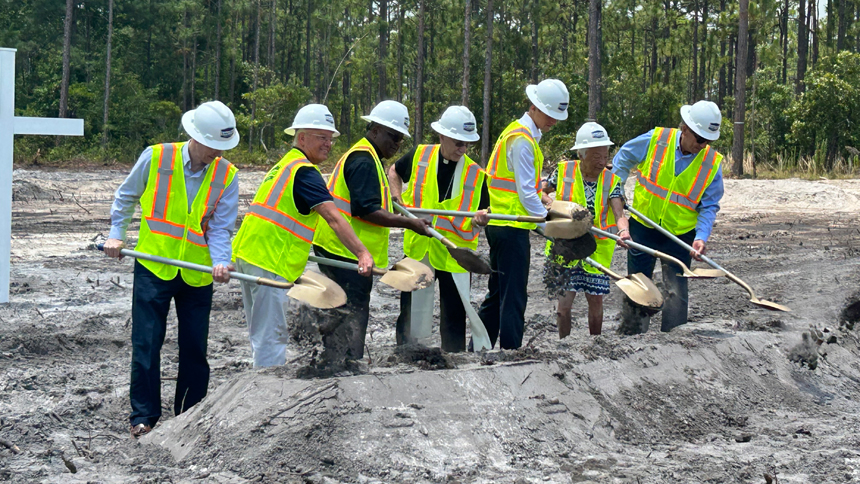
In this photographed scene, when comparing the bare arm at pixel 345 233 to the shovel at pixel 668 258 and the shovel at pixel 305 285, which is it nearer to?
the shovel at pixel 305 285

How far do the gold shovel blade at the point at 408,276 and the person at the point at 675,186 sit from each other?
6.73 ft

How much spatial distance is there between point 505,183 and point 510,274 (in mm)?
615

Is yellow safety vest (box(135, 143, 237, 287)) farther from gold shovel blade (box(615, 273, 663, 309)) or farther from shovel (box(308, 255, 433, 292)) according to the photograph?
gold shovel blade (box(615, 273, 663, 309))

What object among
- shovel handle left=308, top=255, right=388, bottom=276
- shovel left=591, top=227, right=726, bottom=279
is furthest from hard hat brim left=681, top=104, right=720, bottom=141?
shovel handle left=308, top=255, right=388, bottom=276

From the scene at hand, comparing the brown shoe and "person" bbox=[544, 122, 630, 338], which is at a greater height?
"person" bbox=[544, 122, 630, 338]

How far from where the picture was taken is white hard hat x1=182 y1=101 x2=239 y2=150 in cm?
442

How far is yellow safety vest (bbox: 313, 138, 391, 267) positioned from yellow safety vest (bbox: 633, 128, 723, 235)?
7.51 ft

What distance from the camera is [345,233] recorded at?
4543 mm

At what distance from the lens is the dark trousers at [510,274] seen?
5582mm

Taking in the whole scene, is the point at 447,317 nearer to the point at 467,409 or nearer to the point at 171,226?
the point at 467,409

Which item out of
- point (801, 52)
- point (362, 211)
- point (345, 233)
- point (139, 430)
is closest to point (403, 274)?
point (362, 211)

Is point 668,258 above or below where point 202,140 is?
below

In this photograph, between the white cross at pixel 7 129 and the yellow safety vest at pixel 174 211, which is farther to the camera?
the white cross at pixel 7 129

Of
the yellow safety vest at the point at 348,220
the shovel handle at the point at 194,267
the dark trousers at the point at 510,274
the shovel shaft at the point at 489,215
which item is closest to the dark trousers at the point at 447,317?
the dark trousers at the point at 510,274
